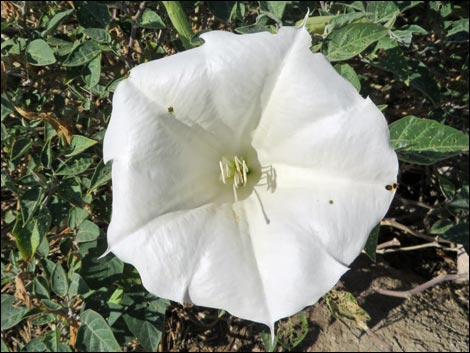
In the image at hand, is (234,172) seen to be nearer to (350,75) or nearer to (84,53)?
(350,75)

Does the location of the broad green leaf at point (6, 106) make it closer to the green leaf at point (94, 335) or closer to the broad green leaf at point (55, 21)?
the broad green leaf at point (55, 21)

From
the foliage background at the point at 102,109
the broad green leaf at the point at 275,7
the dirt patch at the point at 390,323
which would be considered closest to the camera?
the foliage background at the point at 102,109

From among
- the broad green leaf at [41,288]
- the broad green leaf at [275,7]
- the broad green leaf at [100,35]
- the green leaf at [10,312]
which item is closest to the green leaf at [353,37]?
the broad green leaf at [275,7]

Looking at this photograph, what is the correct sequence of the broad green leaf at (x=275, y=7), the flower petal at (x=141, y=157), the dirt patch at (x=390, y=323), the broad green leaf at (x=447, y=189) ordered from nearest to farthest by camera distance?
the flower petal at (x=141, y=157), the broad green leaf at (x=275, y=7), the broad green leaf at (x=447, y=189), the dirt patch at (x=390, y=323)

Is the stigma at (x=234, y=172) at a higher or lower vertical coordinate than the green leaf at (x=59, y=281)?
higher

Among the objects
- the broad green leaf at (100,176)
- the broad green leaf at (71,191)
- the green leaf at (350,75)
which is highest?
the green leaf at (350,75)

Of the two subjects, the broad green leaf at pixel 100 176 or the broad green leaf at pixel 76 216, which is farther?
the broad green leaf at pixel 76 216

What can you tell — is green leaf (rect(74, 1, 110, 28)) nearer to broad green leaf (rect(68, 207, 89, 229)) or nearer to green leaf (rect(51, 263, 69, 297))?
broad green leaf (rect(68, 207, 89, 229))
